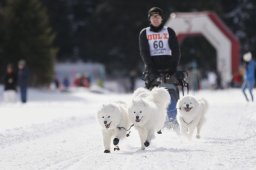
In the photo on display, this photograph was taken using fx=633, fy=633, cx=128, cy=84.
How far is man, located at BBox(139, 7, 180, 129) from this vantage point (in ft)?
32.7

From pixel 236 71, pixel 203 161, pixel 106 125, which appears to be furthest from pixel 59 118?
pixel 236 71

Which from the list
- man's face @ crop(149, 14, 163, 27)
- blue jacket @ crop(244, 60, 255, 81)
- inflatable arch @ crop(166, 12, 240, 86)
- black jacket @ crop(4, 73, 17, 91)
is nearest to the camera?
man's face @ crop(149, 14, 163, 27)

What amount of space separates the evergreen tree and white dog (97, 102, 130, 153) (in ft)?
113

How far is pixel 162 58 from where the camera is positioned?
1002 cm

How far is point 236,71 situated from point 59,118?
24157 mm

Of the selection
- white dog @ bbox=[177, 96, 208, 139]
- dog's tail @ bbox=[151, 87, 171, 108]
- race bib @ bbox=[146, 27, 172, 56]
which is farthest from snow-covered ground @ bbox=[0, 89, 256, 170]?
race bib @ bbox=[146, 27, 172, 56]

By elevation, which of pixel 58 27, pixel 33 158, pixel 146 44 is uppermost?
pixel 58 27

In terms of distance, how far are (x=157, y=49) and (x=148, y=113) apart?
1.91m

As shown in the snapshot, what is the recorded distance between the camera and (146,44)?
32.7ft

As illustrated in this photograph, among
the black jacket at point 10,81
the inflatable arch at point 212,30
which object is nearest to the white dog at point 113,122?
the black jacket at point 10,81

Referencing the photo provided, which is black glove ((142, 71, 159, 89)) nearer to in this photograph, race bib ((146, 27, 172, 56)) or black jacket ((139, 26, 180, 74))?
black jacket ((139, 26, 180, 74))

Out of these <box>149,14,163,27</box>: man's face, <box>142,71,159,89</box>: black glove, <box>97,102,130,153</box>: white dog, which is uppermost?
<box>149,14,163,27</box>: man's face

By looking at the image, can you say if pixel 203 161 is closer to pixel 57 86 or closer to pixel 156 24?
pixel 156 24

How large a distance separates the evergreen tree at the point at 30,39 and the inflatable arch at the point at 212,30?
10.7 m
